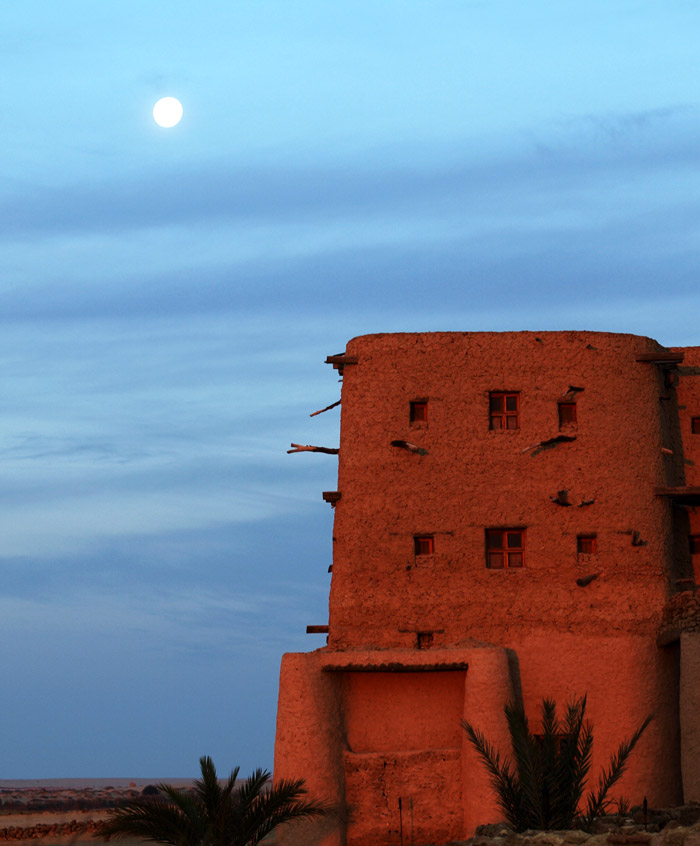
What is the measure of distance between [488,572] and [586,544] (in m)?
1.99

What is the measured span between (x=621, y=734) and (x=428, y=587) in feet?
14.4

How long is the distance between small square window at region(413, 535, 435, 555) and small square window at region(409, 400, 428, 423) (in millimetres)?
2321

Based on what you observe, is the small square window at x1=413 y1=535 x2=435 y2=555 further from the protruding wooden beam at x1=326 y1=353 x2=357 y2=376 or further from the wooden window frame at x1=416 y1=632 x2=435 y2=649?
the protruding wooden beam at x1=326 y1=353 x2=357 y2=376

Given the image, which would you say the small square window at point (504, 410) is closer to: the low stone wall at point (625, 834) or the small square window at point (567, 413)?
the small square window at point (567, 413)

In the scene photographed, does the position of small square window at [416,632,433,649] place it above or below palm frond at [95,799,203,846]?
above

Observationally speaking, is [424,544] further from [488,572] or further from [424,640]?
[424,640]

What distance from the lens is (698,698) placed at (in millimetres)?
22125

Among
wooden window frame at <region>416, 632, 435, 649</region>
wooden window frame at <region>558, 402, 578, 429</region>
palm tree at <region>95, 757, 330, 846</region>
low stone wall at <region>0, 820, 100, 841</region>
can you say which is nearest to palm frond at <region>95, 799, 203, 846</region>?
palm tree at <region>95, 757, 330, 846</region>

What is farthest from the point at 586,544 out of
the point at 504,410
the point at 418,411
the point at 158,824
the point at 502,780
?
the point at 158,824

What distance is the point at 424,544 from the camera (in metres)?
24.8

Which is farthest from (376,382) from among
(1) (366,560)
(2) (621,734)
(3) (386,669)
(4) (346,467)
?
(2) (621,734)

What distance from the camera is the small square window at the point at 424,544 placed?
24734mm

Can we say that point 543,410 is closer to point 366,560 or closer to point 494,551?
point 494,551

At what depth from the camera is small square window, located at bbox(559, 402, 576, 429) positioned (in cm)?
2533
